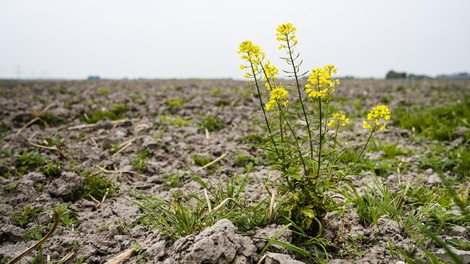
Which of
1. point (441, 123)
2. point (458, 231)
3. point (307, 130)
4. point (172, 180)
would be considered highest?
point (307, 130)

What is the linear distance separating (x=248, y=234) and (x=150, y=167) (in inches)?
86.7

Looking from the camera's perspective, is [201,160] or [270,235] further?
[201,160]

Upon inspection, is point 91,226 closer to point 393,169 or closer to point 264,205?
point 264,205

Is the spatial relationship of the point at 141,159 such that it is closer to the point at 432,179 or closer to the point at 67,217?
the point at 67,217

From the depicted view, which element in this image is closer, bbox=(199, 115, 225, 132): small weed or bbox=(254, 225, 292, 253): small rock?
bbox=(254, 225, 292, 253): small rock

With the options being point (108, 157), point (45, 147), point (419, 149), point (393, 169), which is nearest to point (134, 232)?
point (108, 157)

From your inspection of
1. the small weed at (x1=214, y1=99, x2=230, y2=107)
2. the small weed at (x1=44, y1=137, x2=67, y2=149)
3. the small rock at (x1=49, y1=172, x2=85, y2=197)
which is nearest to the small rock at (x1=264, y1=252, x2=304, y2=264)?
the small rock at (x1=49, y1=172, x2=85, y2=197)

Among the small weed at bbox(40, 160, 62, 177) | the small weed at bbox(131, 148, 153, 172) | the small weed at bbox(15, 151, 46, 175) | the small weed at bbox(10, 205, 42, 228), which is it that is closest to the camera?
the small weed at bbox(10, 205, 42, 228)

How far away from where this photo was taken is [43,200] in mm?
3023

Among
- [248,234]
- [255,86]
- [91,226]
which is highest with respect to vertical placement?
[255,86]

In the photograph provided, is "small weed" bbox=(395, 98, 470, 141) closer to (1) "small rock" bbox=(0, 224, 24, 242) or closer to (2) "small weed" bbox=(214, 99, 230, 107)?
(2) "small weed" bbox=(214, 99, 230, 107)

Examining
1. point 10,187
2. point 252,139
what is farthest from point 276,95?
point 252,139

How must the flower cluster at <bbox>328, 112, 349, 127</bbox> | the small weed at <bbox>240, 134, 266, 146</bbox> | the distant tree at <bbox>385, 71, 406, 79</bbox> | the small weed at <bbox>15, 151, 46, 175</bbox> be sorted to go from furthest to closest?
the distant tree at <bbox>385, 71, 406, 79</bbox>, the small weed at <bbox>240, 134, 266, 146</bbox>, the small weed at <bbox>15, 151, 46, 175</bbox>, the flower cluster at <bbox>328, 112, 349, 127</bbox>

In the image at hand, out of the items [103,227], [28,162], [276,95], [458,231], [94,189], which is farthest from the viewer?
[28,162]
